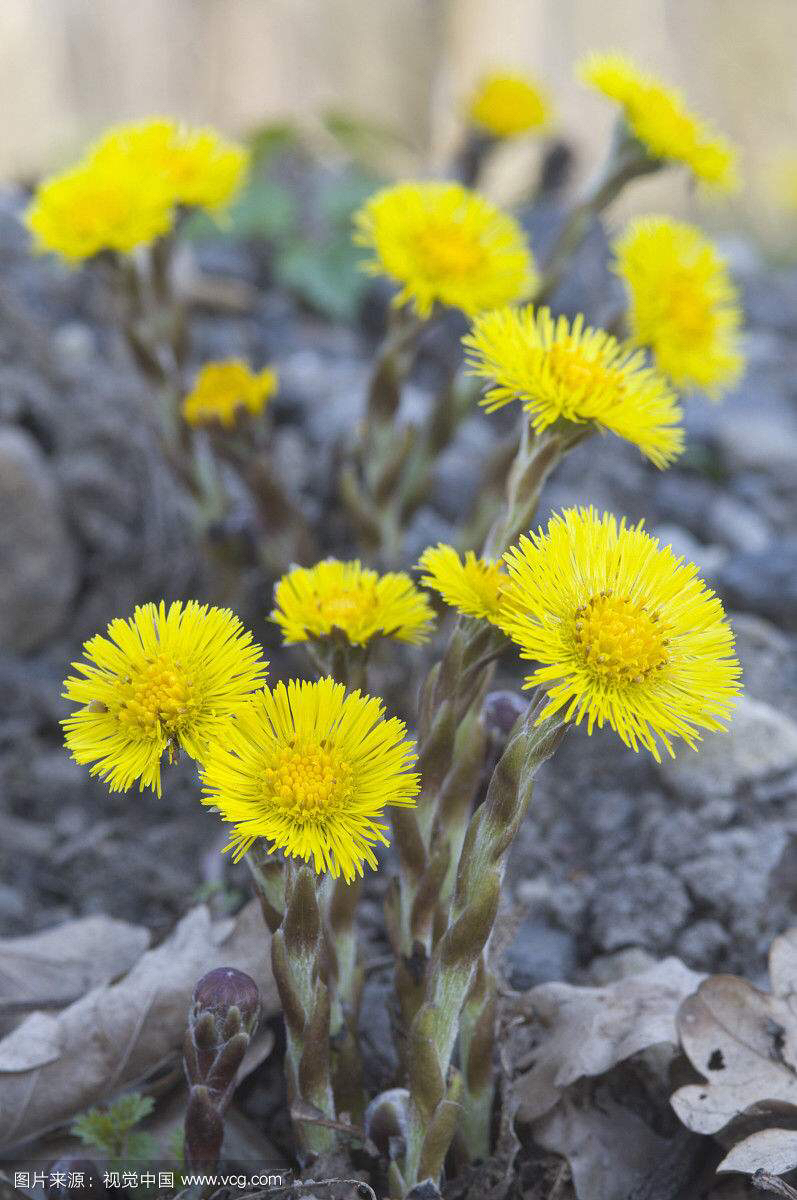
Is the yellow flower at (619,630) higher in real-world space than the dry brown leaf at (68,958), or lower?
higher

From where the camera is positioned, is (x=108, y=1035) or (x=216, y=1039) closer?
(x=216, y=1039)

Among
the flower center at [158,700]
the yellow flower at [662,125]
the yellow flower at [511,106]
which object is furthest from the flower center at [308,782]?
the yellow flower at [511,106]

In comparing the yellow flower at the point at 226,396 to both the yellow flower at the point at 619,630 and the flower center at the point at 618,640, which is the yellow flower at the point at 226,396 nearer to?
the yellow flower at the point at 619,630

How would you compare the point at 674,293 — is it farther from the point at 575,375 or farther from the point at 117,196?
the point at 117,196

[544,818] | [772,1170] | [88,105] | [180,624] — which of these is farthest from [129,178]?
[88,105]

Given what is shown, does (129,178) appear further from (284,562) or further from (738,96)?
(738,96)

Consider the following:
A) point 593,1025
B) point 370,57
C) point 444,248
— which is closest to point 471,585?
point 593,1025
